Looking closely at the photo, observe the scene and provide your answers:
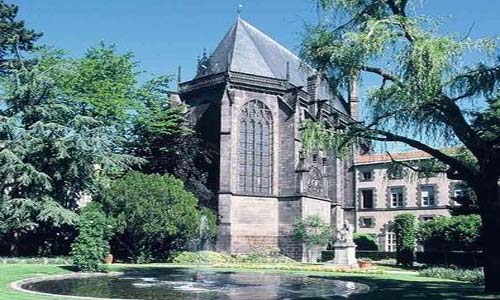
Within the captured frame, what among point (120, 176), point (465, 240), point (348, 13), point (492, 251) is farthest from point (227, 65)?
point (492, 251)

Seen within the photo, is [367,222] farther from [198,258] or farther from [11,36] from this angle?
[11,36]

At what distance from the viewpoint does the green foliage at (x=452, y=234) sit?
29.0m

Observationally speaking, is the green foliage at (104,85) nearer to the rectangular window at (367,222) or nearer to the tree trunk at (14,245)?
the tree trunk at (14,245)

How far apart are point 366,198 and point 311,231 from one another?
21.7m

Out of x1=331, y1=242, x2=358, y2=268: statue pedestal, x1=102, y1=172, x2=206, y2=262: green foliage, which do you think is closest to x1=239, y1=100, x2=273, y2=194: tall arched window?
x1=102, y1=172, x2=206, y2=262: green foliage

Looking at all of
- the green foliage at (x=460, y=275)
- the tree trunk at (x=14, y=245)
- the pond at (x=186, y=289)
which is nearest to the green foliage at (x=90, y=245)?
the pond at (x=186, y=289)

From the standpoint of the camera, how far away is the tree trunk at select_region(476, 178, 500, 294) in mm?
13648

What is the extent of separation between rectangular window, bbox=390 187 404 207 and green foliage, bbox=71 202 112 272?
3888 cm

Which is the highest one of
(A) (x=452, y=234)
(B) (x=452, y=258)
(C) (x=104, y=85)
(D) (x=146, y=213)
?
(C) (x=104, y=85)

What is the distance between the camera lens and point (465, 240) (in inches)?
1148

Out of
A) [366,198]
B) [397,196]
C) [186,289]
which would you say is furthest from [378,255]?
[186,289]

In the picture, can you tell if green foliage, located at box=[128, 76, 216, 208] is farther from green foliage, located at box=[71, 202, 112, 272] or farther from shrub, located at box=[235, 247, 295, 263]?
green foliage, located at box=[71, 202, 112, 272]

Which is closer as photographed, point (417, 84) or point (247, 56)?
point (417, 84)

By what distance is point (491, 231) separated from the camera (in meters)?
13.8
